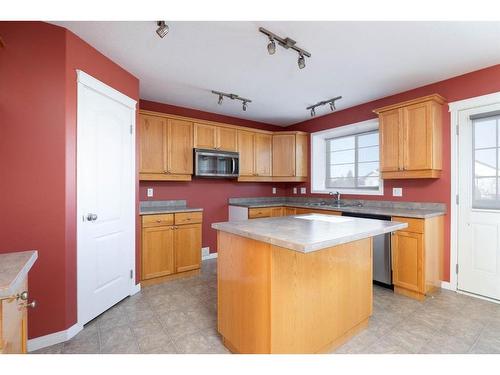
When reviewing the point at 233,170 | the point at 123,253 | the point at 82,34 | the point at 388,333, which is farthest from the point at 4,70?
the point at 388,333

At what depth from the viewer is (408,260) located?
274 cm

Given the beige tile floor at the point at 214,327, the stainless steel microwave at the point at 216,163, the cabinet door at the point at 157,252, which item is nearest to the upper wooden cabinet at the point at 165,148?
the stainless steel microwave at the point at 216,163

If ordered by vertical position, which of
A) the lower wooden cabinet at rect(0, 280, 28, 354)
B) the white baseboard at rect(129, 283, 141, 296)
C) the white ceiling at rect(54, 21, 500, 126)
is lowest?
the white baseboard at rect(129, 283, 141, 296)

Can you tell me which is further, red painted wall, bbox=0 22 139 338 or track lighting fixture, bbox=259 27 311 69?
track lighting fixture, bbox=259 27 311 69

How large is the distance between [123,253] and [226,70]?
2.26 meters

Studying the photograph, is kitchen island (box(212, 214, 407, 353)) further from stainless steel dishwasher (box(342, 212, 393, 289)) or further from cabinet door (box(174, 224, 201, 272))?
cabinet door (box(174, 224, 201, 272))

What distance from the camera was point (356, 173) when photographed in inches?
163

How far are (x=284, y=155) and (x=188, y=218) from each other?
2227mm

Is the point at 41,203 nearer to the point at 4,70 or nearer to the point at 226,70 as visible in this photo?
the point at 4,70

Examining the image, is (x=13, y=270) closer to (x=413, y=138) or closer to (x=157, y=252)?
(x=157, y=252)

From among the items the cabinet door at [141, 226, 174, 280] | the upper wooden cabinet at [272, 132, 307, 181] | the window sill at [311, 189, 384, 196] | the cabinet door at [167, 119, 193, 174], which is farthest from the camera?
the upper wooden cabinet at [272, 132, 307, 181]

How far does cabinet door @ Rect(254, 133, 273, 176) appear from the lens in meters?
4.48

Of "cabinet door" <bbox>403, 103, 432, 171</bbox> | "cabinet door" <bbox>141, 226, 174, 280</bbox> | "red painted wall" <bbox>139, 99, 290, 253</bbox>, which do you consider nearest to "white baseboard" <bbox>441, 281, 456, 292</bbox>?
"cabinet door" <bbox>403, 103, 432, 171</bbox>

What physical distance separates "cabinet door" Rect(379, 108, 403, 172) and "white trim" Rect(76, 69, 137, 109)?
10.1 feet
